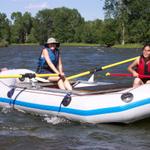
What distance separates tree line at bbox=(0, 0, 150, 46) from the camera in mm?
57062

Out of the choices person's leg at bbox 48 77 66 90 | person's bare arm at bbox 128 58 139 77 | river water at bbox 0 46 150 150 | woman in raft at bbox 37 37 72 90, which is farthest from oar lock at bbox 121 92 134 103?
woman in raft at bbox 37 37 72 90

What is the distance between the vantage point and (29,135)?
7.24 meters

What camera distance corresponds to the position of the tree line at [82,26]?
57.1 meters

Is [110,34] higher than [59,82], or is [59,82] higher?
[59,82]

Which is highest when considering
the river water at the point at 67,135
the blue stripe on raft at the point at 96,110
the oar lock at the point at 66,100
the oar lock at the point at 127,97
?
the oar lock at the point at 127,97

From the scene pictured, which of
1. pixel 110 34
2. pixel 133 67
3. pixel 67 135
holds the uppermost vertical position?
pixel 133 67

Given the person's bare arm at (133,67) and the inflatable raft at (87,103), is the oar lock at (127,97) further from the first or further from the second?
the person's bare arm at (133,67)

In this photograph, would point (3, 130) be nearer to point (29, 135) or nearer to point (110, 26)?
point (29, 135)

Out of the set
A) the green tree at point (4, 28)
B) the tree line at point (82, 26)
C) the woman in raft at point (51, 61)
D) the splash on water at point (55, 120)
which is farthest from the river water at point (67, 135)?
the green tree at point (4, 28)

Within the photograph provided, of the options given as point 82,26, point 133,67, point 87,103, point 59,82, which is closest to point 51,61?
point 59,82

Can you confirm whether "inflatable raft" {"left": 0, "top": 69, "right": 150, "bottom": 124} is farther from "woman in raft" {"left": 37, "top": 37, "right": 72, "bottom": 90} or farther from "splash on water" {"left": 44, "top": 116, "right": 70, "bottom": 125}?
"woman in raft" {"left": 37, "top": 37, "right": 72, "bottom": 90}

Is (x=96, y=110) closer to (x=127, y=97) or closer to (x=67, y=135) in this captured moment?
(x=127, y=97)

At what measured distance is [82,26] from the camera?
8594cm

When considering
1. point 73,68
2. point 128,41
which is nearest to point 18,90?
point 73,68
